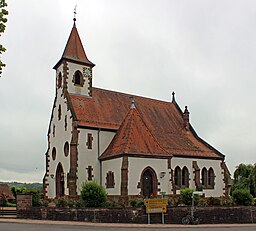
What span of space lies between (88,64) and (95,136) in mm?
8822

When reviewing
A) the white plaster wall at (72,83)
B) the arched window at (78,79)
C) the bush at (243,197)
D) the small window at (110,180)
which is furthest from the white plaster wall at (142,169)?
the arched window at (78,79)

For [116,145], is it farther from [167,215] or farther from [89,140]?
[167,215]

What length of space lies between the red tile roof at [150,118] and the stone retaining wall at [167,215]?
505 inches

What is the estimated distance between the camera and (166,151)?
34.7 m

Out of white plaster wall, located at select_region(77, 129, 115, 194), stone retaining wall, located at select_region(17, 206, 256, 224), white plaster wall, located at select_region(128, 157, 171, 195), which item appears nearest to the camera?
Answer: stone retaining wall, located at select_region(17, 206, 256, 224)

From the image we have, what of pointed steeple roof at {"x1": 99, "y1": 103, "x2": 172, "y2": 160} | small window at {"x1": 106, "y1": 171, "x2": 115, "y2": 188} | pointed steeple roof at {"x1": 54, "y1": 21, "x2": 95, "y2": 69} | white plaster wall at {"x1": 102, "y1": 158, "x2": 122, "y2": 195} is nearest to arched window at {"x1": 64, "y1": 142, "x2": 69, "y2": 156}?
A: pointed steeple roof at {"x1": 99, "y1": 103, "x2": 172, "y2": 160}

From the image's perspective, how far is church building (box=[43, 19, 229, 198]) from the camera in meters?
32.9

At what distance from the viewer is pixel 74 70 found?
1531 inches

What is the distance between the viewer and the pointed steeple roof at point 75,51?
39250 millimetres

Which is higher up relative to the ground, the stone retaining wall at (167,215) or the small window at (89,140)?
the small window at (89,140)

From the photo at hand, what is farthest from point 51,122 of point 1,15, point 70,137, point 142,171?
point 1,15

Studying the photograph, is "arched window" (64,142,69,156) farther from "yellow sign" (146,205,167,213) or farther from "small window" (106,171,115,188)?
"yellow sign" (146,205,167,213)

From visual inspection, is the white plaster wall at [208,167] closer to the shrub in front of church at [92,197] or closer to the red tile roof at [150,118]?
the red tile roof at [150,118]

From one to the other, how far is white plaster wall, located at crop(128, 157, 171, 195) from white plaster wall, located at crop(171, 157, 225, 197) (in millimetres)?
3426
